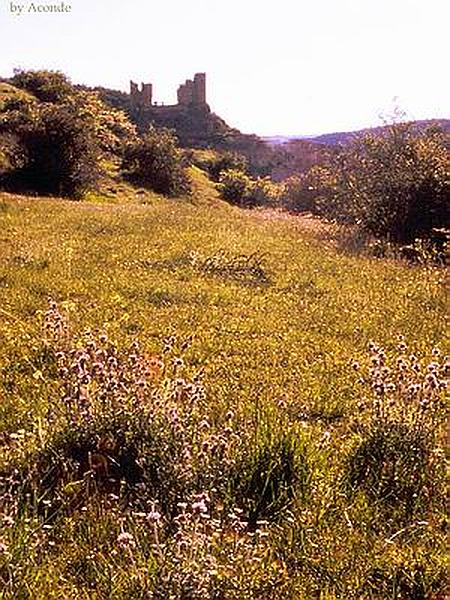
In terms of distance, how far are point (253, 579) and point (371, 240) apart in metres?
17.4

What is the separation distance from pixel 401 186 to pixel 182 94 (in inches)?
3851

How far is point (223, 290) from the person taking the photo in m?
11.3

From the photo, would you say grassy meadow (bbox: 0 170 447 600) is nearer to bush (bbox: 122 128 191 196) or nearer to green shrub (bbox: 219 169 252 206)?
bush (bbox: 122 128 191 196)

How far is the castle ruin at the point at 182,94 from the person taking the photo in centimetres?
10071

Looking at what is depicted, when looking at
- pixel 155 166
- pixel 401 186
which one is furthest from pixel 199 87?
pixel 401 186

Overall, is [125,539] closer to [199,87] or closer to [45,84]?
[45,84]

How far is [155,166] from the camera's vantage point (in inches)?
1550

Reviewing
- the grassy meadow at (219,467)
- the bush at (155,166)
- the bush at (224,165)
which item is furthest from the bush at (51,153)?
the bush at (224,165)

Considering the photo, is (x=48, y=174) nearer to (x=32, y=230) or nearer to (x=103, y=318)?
(x=32, y=230)

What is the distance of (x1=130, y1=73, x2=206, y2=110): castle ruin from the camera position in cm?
10071

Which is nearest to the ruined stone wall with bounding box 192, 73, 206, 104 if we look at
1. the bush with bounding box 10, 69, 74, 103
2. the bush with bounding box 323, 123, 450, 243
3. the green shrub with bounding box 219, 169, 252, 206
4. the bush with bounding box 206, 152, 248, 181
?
the bush with bounding box 206, 152, 248, 181

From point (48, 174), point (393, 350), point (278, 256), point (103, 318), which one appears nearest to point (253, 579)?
point (393, 350)

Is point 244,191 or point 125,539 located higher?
point 244,191

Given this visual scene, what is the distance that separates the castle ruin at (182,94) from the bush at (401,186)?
76.4 meters
